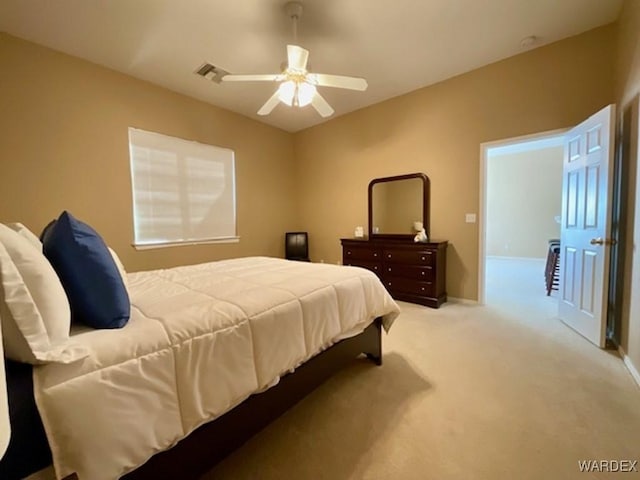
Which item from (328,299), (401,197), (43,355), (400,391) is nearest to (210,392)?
(43,355)

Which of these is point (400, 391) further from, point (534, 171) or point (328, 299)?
point (534, 171)

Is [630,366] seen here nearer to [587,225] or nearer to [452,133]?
[587,225]

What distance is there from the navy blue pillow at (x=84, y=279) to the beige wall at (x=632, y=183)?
3.02 metres

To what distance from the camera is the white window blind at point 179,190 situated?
11.3 feet

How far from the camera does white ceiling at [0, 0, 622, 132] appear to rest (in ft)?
7.66

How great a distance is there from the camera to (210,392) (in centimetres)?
108

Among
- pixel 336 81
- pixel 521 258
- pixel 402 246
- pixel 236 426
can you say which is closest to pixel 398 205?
pixel 402 246

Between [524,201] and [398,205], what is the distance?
15.9ft

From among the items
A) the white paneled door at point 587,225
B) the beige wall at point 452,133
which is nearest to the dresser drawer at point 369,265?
the beige wall at point 452,133

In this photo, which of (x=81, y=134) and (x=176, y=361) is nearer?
(x=176, y=361)

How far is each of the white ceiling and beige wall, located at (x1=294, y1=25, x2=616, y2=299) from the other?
0.81 ft

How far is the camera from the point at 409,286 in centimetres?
371

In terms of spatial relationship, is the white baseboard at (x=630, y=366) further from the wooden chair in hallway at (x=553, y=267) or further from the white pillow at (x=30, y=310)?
the white pillow at (x=30, y=310)

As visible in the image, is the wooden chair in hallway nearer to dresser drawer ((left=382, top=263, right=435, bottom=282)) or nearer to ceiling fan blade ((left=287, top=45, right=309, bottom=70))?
→ dresser drawer ((left=382, top=263, right=435, bottom=282))
